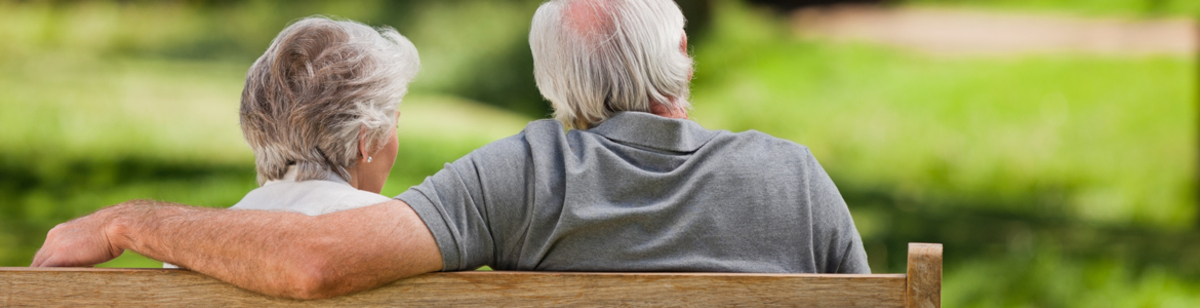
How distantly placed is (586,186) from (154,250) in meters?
0.60

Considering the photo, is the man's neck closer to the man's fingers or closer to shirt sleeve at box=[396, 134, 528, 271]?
shirt sleeve at box=[396, 134, 528, 271]

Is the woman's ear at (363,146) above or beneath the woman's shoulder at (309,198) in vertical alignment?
above

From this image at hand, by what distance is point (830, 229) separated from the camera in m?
1.48

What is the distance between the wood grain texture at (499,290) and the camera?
1.27 metres

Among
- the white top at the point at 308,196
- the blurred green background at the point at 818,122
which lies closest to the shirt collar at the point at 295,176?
the white top at the point at 308,196

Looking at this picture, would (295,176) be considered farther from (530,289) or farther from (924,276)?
(924,276)

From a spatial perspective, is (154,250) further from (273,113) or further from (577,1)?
(577,1)

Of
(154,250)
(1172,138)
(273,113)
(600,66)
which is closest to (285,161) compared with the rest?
(273,113)

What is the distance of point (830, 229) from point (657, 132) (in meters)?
0.29

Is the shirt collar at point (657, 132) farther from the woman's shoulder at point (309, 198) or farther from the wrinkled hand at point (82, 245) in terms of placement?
the wrinkled hand at point (82, 245)

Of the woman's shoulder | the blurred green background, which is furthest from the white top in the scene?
the blurred green background

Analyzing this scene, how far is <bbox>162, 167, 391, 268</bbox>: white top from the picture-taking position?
152cm

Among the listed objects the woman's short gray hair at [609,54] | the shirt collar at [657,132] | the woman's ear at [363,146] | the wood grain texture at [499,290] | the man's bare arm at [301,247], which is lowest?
the wood grain texture at [499,290]

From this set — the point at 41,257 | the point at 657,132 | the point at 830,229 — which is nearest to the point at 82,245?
the point at 41,257
